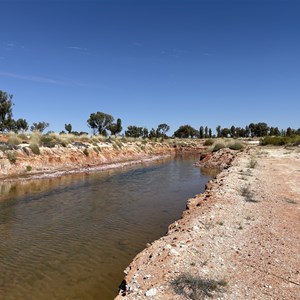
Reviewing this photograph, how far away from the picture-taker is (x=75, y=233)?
10.9 metres

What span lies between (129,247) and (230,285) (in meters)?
4.56

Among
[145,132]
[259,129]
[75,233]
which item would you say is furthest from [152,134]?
[75,233]

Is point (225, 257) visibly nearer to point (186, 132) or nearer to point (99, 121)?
point (99, 121)

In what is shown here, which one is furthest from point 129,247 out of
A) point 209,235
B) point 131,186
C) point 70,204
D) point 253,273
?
point 131,186

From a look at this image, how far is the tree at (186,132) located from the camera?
11856 centimetres

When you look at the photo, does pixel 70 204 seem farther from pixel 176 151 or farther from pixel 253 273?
pixel 176 151

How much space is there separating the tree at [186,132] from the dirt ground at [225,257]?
108 m

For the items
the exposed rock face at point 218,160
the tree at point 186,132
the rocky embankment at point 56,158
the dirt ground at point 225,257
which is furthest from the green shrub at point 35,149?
the tree at point 186,132

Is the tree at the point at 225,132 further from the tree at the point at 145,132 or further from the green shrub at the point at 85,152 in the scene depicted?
the green shrub at the point at 85,152

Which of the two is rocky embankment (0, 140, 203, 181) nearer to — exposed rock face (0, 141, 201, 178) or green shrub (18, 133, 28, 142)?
exposed rock face (0, 141, 201, 178)

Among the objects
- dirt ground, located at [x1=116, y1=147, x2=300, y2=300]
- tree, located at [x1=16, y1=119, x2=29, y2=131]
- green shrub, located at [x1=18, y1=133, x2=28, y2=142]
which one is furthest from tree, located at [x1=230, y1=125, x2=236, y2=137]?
dirt ground, located at [x1=116, y1=147, x2=300, y2=300]

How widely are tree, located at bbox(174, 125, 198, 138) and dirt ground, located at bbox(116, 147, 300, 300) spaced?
108 meters

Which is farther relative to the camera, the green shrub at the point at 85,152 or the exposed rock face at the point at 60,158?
the green shrub at the point at 85,152

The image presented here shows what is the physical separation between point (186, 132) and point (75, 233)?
109763 mm
